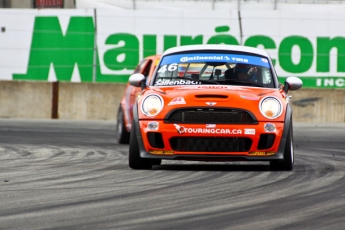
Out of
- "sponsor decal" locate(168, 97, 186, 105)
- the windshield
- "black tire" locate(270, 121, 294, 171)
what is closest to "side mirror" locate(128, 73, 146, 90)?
the windshield

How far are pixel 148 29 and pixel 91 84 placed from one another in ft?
12.8

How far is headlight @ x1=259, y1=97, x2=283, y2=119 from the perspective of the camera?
10.9m

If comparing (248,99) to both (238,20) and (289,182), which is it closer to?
(289,182)

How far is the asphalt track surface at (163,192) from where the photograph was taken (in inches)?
277

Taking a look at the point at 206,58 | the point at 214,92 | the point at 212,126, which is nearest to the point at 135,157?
the point at 212,126

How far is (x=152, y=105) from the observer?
36.2 ft

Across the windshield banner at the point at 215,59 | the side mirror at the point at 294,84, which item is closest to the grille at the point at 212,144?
the side mirror at the point at 294,84

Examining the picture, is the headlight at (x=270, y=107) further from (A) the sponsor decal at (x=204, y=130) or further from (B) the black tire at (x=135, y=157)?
(B) the black tire at (x=135, y=157)

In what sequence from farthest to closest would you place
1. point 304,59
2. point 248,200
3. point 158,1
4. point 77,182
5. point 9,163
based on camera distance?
point 158,1 → point 304,59 → point 9,163 → point 77,182 → point 248,200

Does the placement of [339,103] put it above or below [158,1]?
below

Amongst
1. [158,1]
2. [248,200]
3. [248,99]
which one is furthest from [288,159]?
[158,1]

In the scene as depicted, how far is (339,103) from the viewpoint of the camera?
23.9 metres

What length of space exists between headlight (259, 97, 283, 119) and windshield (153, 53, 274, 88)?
70cm

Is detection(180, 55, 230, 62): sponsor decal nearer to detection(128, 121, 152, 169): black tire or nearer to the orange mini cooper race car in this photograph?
the orange mini cooper race car
